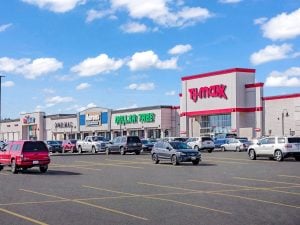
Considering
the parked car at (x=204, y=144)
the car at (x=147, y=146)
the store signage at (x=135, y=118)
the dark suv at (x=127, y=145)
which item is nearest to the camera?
the dark suv at (x=127, y=145)

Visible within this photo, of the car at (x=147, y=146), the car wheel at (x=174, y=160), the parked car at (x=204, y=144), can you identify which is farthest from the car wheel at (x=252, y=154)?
the car at (x=147, y=146)

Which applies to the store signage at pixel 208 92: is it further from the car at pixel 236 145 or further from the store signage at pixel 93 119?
the store signage at pixel 93 119

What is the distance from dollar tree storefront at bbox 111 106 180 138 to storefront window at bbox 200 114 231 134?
22.4 ft

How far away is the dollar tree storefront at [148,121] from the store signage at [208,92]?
7370 mm

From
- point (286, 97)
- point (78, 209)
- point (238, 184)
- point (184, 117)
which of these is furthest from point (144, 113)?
point (78, 209)

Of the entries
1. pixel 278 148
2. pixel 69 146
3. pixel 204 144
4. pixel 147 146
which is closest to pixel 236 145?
pixel 204 144

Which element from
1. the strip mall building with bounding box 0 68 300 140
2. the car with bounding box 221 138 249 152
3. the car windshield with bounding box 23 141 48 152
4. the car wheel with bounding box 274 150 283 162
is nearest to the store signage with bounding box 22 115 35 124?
Answer: the strip mall building with bounding box 0 68 300 140

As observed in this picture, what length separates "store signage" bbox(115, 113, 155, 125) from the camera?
90188mm

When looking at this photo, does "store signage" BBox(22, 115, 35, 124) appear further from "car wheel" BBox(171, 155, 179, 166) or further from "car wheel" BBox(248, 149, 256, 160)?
"car wheel" BBox(171, 155, 179, 166)

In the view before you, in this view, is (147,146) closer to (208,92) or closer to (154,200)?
(208,92)

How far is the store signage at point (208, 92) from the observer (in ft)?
249

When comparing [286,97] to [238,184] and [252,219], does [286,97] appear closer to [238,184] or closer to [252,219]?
[238,184]

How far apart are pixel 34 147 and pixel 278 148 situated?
16149mm

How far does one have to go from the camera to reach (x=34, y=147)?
92.9ft
